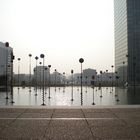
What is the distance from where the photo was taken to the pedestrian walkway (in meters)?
11.2

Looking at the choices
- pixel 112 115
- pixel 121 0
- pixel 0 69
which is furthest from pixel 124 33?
pixel 112 115

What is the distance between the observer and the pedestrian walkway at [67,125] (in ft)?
36.8

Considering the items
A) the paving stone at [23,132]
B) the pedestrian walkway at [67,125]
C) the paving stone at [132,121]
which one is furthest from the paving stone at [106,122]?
the paving stone at [23,132]

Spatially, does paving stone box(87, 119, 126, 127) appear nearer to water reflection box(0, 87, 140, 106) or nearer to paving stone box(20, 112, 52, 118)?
paving stone box(20, 112, 52, 118)

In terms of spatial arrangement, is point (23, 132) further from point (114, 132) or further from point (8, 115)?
point (8, 115)

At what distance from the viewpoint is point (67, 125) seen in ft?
43.7

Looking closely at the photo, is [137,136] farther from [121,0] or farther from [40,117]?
[121,0]

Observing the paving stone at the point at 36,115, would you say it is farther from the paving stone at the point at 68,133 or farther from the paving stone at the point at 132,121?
the paving stone at the point at 132,121

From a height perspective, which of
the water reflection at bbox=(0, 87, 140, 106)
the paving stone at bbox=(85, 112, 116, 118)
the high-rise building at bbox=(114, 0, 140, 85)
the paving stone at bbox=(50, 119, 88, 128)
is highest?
the high-rise building at bbox=(114, 0, 140, 85)

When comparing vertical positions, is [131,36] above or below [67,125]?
above

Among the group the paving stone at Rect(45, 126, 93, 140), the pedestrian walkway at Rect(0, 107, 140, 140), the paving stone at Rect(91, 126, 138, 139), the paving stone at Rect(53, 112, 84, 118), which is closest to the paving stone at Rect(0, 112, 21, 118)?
the pedestrian walkway at Rect(0, 107, 140, 140)

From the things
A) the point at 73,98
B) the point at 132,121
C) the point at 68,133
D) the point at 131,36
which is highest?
the point at 131,36

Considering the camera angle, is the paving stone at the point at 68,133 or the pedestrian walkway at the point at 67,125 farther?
the pedestrian walkway at the point at 67,125

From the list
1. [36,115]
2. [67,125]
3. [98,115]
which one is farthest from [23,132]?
[98,115]
